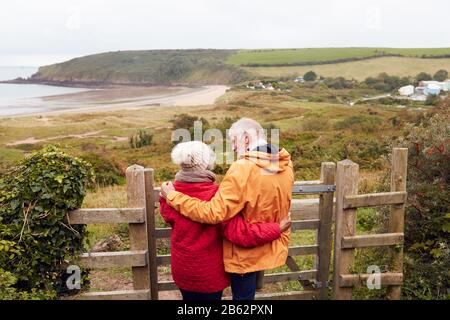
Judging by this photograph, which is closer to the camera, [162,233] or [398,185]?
[162,233]

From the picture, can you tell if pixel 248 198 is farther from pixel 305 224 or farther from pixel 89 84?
pixel 89 84

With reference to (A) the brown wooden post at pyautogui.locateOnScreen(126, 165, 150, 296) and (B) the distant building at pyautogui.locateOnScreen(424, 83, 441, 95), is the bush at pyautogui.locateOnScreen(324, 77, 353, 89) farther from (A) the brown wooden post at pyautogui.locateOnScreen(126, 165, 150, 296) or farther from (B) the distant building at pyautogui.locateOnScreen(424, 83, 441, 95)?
(A) the brown wooden post at pyautogui.locateOnScreen(126, 165, 150, 296)

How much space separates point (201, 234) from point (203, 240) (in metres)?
0.06

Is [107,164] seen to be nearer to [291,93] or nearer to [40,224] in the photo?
[40,224]

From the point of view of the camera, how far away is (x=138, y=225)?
4852 millimetres

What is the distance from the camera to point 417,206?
246 inches

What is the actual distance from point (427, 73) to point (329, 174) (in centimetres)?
11507

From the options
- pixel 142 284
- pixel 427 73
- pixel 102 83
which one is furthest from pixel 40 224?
pixel 102 83

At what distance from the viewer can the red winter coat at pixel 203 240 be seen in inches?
157

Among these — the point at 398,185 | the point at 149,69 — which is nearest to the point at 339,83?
the point at 149,69

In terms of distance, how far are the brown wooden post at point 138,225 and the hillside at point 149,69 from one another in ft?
425

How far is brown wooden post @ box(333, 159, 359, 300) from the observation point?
16.9ft

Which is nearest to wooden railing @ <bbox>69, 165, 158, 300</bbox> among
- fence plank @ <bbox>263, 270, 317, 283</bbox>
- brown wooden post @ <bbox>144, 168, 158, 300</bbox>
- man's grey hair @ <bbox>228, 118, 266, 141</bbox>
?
brown wooden post @ <bbox>144, 168, 158, 300</bbox>

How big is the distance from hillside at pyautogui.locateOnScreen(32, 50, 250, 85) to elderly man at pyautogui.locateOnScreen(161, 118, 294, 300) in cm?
13028
